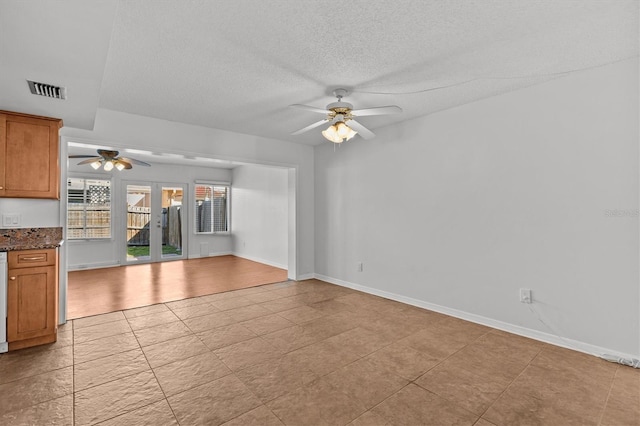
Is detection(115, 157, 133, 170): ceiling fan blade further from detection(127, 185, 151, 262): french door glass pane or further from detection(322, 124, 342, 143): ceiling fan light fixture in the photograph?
detection(322, 124, 342, 143): ceiling fan light fixture

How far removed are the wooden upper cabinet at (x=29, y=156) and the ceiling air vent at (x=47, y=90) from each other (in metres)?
0.76

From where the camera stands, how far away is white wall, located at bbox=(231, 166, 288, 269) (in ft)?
23.1

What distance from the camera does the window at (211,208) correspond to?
28.2 feet

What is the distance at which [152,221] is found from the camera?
777cm

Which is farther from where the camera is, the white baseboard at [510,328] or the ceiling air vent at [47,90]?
the white baseboard at [510,328]

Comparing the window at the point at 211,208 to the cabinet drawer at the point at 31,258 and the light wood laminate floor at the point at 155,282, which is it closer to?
the light wood laminate floor at the point at 155,282

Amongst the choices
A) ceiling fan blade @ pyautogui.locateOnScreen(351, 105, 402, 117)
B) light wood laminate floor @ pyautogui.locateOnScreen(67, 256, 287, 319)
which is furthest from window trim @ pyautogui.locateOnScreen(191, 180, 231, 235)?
ceiling fan blade @ pyautogui.locateOnScreen(351, 105, 402, 117)

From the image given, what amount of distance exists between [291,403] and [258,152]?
395cm

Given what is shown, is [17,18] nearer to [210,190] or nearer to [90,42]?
[90,42]

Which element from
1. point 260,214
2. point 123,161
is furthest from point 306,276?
point 123,161

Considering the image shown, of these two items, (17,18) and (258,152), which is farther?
(258,152)

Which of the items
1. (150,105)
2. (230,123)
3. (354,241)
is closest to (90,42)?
(150,105)

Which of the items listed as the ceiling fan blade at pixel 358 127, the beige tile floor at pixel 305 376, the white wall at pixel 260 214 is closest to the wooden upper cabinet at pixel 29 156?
the beige tile floor at pixel 305 376

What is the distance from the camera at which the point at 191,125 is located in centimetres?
449
